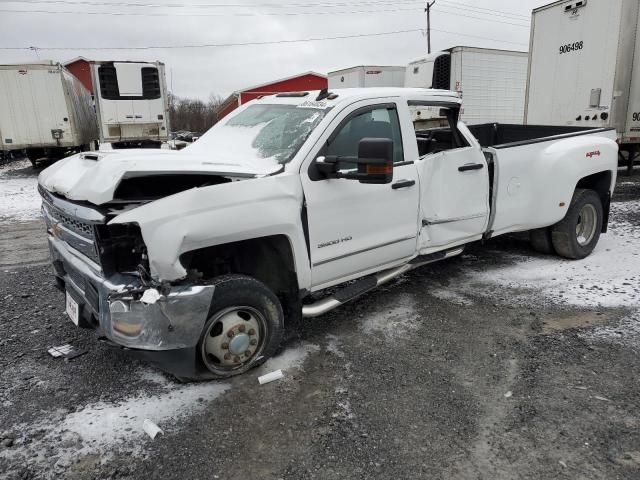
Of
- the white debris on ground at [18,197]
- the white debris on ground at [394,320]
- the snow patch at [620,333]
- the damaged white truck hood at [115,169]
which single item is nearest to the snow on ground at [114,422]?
the white debris on ground at [394,320]

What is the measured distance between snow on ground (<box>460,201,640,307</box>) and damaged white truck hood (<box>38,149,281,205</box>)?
2715 millimetres

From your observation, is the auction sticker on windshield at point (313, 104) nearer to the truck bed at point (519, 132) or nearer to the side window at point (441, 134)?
the side window at point (441, 134)

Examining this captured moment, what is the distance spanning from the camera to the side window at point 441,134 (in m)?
4.83

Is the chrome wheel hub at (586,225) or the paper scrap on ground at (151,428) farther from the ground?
the chrome wheel hub at (586,225)

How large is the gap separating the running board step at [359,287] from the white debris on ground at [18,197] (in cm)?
751

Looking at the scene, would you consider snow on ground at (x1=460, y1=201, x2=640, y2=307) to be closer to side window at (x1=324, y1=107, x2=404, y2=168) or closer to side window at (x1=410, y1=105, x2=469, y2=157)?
side window at (x1=410, y1=105, x2=469, y2=157)

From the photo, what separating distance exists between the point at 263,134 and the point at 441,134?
81.4 inches

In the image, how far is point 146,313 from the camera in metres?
2.87

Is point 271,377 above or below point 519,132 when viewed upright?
below

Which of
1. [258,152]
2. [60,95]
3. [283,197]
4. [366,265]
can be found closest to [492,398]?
[366,265]

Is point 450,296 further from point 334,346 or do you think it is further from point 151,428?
point 151,428

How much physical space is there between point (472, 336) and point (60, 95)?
15966 millimetres

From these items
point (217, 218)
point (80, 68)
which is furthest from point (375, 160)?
point (80, 68)

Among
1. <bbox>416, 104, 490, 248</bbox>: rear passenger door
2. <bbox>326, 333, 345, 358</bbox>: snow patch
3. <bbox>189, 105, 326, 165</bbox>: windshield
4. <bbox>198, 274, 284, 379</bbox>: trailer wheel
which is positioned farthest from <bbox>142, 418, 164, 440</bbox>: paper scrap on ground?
<bbox>416, 104, 490, 248</bbox>: rear passenger door
